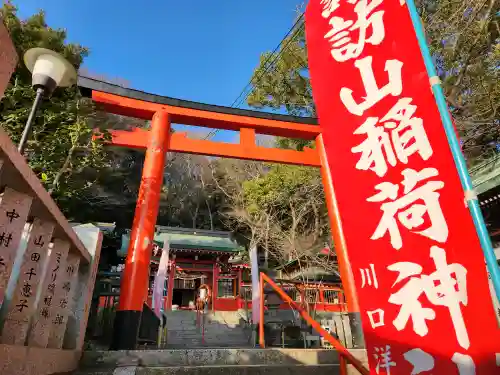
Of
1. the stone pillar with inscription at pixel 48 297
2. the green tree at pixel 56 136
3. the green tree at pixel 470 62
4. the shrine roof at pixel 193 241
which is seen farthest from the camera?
the shrine roof at pixel 193 241

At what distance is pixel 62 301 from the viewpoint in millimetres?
2557

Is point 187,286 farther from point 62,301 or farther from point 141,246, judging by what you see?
point 62,301

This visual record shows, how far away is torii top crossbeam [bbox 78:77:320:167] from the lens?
611 cm

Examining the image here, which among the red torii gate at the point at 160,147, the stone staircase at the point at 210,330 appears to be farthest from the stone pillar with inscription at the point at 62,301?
the stone staircase at the point at 210,330

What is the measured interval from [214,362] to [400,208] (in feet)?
8.50

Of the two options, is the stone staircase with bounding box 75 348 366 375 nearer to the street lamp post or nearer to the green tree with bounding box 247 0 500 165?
the street lamp post

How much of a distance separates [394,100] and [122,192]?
26329 mm

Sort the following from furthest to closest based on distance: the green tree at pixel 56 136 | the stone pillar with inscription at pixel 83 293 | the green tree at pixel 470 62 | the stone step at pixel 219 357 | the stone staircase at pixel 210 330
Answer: the stone staircase at pixel 210 330, the green tree at pixel 470 62, the green tree at pixel 56 136, the stone step at pixel 219 357, the stone pillar with inscription at pixel 83 293

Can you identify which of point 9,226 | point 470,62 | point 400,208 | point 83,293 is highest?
point 470,62

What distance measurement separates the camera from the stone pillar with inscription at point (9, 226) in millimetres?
1679

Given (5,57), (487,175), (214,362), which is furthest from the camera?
(487,175)

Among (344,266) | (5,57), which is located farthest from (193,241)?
(5,57)

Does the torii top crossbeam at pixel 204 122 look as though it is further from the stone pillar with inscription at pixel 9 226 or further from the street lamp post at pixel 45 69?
the stone pillar with inscription at pixel 9 226

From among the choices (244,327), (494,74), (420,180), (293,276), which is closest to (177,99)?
(420,180)
